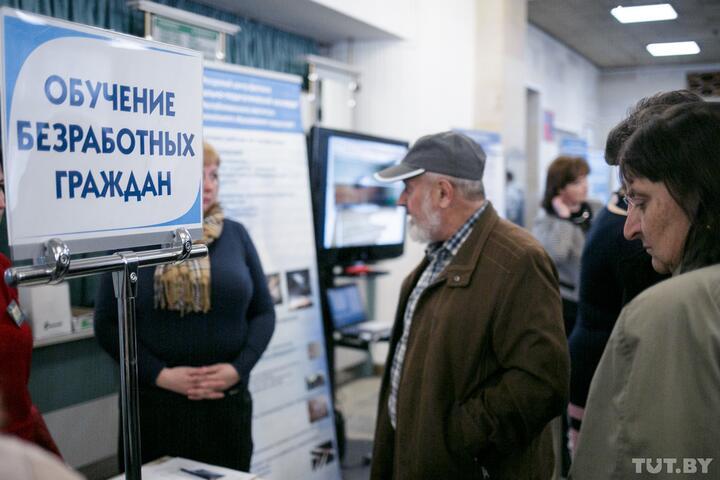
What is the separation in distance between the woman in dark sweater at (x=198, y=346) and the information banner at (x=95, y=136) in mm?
850

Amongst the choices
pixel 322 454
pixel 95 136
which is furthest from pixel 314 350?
pixel 95 136

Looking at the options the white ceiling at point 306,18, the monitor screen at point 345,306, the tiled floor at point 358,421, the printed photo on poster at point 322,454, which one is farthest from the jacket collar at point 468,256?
the white ceiling at point 306,18

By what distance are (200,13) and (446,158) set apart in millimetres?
3002

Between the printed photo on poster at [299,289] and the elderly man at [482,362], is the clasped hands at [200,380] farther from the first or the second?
the printed photo on poster at [299,289]

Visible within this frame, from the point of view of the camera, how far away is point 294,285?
10.0ft

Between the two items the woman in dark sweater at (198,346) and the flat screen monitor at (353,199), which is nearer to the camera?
the woman in dark sweater at (198,346)

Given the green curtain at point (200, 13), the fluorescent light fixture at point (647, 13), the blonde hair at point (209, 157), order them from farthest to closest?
the green curtain at point (200, 13) < the blonde hair at point (209, 157) < the fluorescent light fixture at point (647, 13)

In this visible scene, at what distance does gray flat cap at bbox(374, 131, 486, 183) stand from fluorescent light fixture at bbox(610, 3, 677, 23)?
49 cm

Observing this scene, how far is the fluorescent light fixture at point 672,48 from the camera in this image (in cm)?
169

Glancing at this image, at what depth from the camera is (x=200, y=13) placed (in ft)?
14.1

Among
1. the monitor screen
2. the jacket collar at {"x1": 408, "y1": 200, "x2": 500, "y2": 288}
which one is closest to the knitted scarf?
the jacket collar at {"x1": 408, "y1": 200, "x2": 500, "y2": 288}

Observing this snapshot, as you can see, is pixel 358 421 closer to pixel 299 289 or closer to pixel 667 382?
pixel 299 289

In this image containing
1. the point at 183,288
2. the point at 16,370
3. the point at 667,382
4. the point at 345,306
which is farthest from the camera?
the point at 345,306

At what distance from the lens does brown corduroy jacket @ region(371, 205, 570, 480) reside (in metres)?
1.59
